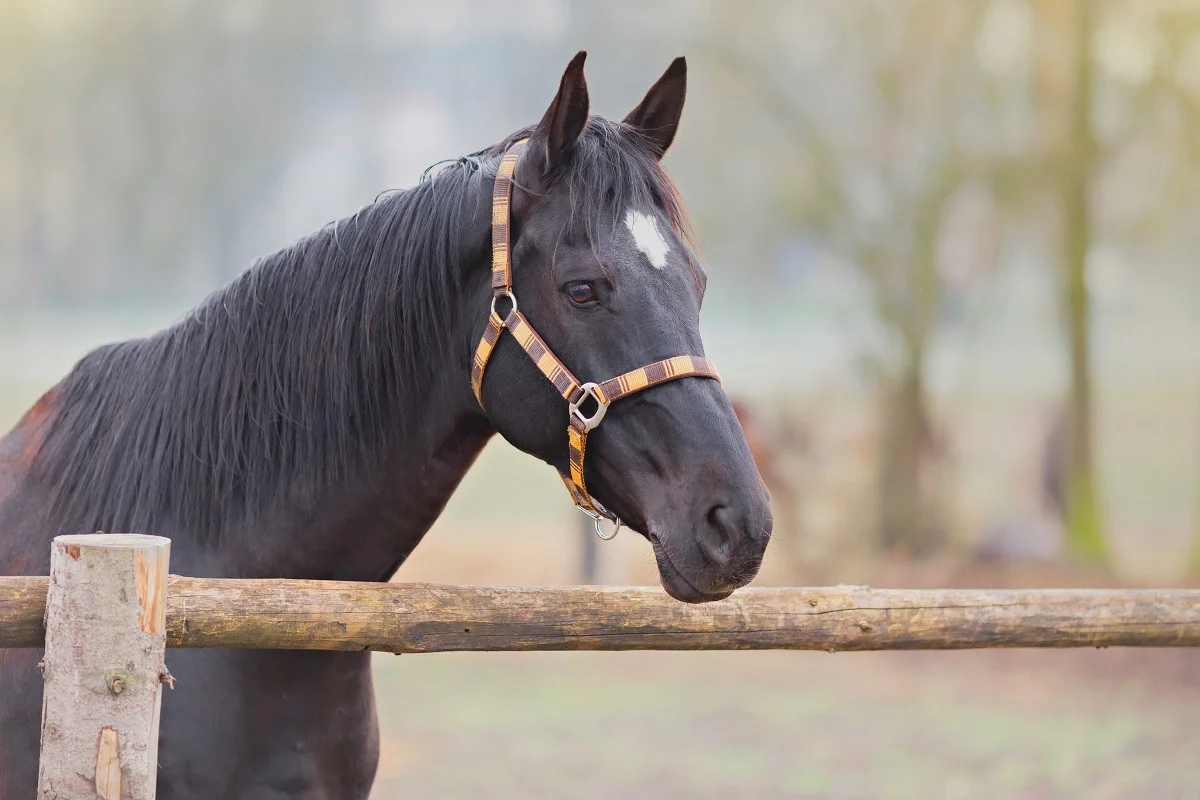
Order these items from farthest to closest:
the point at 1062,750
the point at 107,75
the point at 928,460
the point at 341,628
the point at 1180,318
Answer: the point at 107,75 < the point at 1180,318 < the point at 928,460 < the point at 1062,750 < the point at 341,628

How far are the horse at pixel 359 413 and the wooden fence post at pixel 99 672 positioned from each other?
36 centimetres

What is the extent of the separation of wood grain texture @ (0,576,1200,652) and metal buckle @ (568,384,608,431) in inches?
16.1

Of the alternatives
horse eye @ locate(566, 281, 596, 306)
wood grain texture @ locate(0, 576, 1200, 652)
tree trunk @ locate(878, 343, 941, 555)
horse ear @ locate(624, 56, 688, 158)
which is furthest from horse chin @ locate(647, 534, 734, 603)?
tree trunk @ locate(878, 343, 941, 555)

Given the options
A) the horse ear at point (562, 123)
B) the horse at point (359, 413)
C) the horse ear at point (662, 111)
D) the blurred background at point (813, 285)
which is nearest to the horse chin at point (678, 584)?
the horse at point (359, 413)

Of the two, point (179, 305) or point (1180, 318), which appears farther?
point (179, 305)

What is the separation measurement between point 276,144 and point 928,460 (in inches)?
395

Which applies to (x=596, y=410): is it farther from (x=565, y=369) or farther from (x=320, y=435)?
(x=320, y=435)

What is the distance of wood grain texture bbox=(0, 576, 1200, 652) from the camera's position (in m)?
2.08

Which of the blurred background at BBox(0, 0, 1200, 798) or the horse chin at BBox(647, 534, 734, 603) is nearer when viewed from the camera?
the horse chin at BBox(647, 534, 734, 603)

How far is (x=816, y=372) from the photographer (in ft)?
40.3

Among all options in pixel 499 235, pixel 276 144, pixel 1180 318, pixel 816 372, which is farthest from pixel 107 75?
pixel 499 235

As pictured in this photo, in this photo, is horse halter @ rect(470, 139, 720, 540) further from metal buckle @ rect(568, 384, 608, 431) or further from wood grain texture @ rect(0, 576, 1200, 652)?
wood grain texture @ rect(0, 576, 1200, 652)

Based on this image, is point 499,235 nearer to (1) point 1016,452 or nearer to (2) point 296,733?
(2) point 296,733

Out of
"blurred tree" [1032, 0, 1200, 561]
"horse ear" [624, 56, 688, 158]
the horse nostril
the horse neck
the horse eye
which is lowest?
the horse nostril
